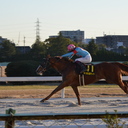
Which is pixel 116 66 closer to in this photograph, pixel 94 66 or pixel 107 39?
pixel 94 66

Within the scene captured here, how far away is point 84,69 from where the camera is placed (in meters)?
11.2

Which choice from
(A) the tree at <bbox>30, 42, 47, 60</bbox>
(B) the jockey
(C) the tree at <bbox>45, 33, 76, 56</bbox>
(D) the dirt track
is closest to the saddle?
(B) the jockey

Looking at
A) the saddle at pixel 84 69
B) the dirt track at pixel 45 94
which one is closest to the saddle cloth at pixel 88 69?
the saddle at pixel 84 69

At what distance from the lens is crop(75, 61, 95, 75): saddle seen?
11.2m

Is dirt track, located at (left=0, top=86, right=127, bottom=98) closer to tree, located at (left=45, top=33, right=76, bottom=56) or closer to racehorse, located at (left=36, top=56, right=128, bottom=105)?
racehorse, located at (left=36, top=56, right=128, bottom=105)

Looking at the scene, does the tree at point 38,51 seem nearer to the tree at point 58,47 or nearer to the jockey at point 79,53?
the tree at point 58,47

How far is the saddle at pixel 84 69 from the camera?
11242 millimetres

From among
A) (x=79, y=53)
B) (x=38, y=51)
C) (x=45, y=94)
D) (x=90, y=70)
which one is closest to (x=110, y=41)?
(x=38, y=51)

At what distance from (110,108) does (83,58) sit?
5.75 feet

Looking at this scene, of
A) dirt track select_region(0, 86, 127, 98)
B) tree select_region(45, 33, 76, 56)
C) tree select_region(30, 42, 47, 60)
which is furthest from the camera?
tree select_region(30, 42, 47, 60)

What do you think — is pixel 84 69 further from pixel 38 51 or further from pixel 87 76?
pixel 38 51

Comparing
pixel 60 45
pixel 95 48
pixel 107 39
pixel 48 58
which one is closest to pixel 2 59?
pixel 60 45

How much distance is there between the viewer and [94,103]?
1189 centimetres

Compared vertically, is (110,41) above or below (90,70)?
above
